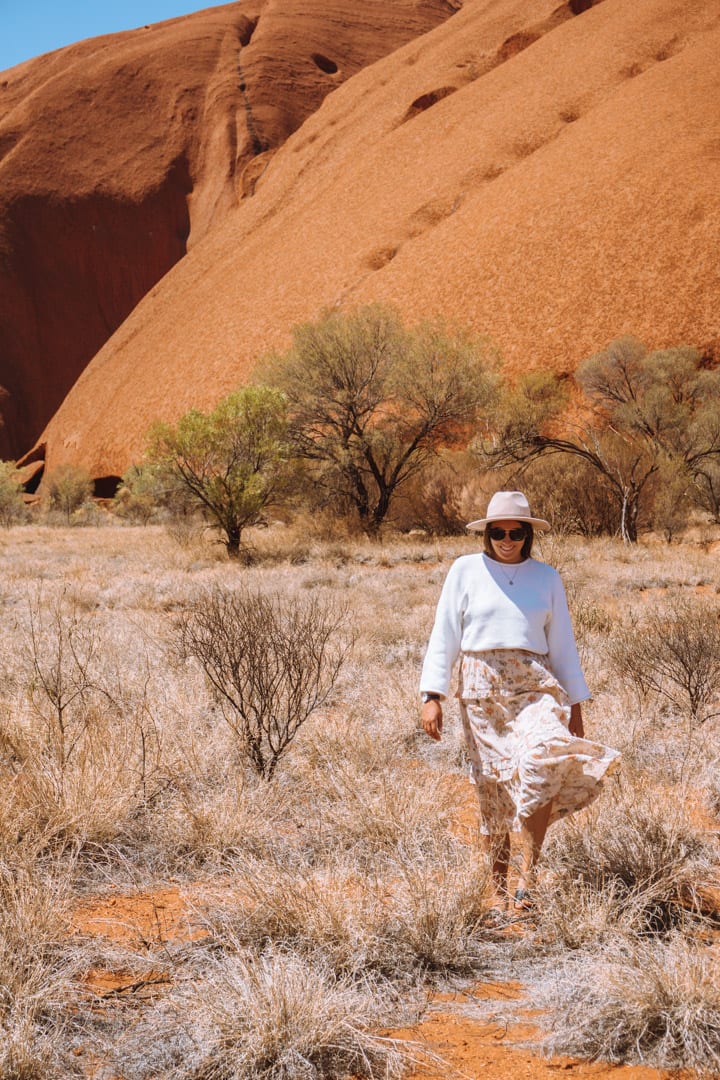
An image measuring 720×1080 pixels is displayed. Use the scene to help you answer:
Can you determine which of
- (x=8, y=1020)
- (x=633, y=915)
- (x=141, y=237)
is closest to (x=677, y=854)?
(x=633, y=915)

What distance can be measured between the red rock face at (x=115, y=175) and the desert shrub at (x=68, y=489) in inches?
720

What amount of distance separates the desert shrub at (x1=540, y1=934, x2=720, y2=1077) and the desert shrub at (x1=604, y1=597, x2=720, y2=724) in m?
2.89

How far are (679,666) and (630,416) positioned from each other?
15.4 metres

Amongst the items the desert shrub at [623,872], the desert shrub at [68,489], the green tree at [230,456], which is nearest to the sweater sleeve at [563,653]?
the desert shrub at [623,872]

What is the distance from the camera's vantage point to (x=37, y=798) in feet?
10.9

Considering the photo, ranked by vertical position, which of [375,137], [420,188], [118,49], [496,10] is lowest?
[420,188]

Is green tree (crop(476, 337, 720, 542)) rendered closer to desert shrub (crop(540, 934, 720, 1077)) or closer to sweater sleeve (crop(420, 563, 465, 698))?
sweater sleeve (crop(420, 563, 465, 698))

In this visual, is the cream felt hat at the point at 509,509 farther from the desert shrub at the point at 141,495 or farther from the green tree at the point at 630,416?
the desert shrub at the point at 141,495

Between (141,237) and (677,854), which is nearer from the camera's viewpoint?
(677,854)

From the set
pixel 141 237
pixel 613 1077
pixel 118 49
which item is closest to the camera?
pixel 613 1077

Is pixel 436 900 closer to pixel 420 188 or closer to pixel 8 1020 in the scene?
pixel 8 1020

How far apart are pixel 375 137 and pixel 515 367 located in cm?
2130

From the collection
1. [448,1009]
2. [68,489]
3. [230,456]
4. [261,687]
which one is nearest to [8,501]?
[68,489]

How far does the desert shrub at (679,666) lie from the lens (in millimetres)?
5121
